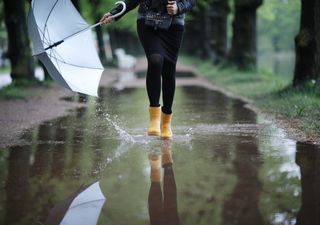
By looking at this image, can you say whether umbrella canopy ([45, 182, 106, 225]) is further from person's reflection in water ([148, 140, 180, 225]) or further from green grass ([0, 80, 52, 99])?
green grass ([0, 80, 52, 99])

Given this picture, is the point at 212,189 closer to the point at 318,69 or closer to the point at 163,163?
the point at 163,163

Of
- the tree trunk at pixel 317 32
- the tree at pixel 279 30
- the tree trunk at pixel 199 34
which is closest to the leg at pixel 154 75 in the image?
the tree trunk at pixel 317 32

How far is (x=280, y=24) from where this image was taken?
312 feet

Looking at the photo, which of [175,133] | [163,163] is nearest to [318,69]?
[175,133]

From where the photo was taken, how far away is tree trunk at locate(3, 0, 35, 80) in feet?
54.1

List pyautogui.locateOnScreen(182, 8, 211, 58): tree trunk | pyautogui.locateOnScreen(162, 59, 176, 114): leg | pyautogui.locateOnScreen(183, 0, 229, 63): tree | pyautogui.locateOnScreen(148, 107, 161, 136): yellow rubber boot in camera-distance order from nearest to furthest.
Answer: pyautogui.locateOnScreen(148, 107, 161, 136): yellow rubber boot
pyautogui.locateOnScreen(162, 59, 176, 114): leg
pyautogui.locateOnScreen(183, 0, 229, 63): tree
pyautogui.locateOnScreen(182, 8, 211, 58): tree trunk

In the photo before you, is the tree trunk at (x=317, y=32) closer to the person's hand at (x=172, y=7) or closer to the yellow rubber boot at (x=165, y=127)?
the yellow rubber boot at (x=165, y=127)

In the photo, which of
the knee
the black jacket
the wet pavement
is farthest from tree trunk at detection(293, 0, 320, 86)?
the knee

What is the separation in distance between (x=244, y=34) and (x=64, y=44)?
14998 millimetres

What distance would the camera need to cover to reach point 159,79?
6578 millimetres

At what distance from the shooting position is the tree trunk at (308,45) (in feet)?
36.9

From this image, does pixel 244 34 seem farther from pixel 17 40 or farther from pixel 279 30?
pixel 279 30

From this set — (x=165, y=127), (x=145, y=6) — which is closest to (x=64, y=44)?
(x=145, y=6)

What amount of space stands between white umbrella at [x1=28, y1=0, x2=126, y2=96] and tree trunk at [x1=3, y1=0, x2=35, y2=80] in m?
9.89
